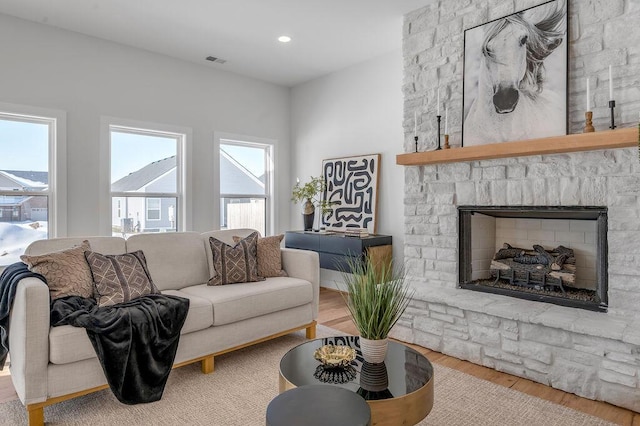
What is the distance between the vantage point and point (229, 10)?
352cm

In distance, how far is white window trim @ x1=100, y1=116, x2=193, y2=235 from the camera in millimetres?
4102

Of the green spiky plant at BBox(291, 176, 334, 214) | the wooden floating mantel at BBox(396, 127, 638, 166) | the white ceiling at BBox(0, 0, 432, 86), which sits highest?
the white ceiling at BBox(0, 0, 432, 86)

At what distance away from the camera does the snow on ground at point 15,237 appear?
143 inches

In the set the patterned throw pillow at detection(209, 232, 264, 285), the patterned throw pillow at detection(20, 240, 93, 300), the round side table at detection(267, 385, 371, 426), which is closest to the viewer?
the round side table at detection(267, 385, 371, 426)

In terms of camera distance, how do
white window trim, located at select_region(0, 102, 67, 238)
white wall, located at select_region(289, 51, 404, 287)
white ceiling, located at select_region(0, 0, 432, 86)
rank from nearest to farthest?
white ceiling, located at select_region(0, 0, 432, 86)
white window trim, located at select_region(0, 102, 67, 238)
white wall, located at select_region(289, 51, 404, 287)

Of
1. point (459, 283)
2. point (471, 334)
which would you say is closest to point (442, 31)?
point (459, 283)

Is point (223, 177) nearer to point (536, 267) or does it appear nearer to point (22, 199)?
point (22, 199)

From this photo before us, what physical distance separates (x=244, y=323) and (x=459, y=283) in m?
1.75

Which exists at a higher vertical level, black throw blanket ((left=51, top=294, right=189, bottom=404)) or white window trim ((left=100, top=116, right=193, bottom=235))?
white window trim ((left=100, top=116, right=193, bottom=235))

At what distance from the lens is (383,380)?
174cm

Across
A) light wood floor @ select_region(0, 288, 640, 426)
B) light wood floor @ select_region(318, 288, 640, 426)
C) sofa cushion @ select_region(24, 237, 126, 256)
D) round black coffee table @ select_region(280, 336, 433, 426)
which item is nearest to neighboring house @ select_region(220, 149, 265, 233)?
sofa cushion @ select_region(24, 237, 126, 256)

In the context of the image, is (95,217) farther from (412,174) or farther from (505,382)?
(505,382)

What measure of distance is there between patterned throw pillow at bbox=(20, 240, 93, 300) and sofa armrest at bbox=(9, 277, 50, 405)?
10.7 inches

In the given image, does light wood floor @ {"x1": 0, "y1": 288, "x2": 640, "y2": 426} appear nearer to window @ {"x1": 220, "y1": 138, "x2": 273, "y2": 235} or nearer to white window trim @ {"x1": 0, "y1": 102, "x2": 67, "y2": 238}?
white window trim @ {"x1": 0, "y1": 102, "x2": 67, "y2": 238}
